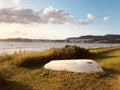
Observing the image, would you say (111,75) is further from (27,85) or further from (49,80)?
(27,85)

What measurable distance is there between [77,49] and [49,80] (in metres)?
7.09

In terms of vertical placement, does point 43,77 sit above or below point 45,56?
below

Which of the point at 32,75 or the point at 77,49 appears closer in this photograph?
the point at 32,75

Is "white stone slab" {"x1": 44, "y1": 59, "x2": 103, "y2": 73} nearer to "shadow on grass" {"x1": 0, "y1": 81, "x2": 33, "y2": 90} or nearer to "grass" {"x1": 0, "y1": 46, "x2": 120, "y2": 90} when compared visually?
"grass" {"x1": 0, "y1": 46, "x2": 120, "y2": 90}

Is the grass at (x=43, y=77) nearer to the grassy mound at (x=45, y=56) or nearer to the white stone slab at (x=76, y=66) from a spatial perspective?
the grassy mound at (x=45, y=56)

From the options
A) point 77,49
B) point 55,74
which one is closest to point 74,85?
point 55,74

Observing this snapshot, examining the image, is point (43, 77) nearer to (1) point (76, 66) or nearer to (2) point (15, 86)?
(2) point (15, 86)

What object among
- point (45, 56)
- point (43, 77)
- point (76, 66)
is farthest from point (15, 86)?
point (45, 56)

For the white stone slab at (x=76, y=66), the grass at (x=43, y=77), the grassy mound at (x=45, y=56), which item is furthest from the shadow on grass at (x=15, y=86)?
the grassy mound at (x=45, y=56)

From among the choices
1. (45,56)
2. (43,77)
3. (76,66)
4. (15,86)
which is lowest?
(15,86)

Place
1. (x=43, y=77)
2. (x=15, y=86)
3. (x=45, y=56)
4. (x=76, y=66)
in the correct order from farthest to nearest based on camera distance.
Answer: (x=45, y=56) < (x=76, y=66) < (x=43, y=77) < (x=15, y=86)

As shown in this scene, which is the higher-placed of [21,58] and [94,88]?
[21,58]

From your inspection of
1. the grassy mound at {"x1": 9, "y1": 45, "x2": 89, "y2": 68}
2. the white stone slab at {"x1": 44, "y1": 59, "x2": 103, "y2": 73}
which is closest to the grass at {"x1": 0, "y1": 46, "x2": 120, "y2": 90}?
the grassy mound at {"x1": 9, "y1": 45, "x2": 89, "y2": 68}

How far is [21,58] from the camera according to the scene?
47.3 feet
